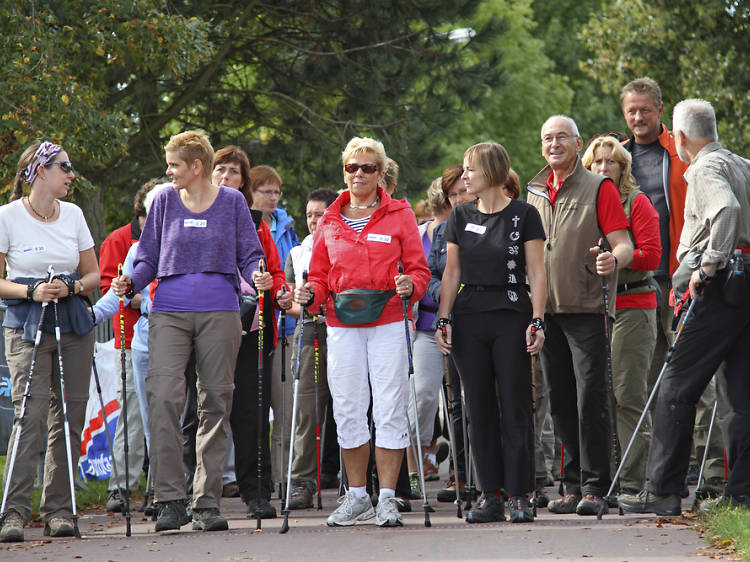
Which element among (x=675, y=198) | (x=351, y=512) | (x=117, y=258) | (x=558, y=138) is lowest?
(x=351, y=512)

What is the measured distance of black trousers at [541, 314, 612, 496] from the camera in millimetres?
7602

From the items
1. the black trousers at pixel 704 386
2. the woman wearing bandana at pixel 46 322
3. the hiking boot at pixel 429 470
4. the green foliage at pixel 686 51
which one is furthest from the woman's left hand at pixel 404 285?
the green foliage at pixel 686 51

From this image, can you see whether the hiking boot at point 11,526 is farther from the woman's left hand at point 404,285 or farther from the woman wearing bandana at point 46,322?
the woman's left hand at point 404,285

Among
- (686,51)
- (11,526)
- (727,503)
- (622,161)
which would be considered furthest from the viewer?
(686,51)

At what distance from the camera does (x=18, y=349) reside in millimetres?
7367

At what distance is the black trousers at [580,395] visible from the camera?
7.60 metres

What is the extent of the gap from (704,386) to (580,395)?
0.92 meters

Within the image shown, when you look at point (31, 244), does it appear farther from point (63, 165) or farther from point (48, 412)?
point (48, 412)

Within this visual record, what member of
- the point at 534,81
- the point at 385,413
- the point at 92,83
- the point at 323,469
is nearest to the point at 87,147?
the point at 92,83

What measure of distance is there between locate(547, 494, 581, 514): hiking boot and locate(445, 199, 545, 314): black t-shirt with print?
136cm

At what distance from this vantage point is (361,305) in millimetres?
7340

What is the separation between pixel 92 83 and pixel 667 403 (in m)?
11.7

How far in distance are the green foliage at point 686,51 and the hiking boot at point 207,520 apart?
20.4 metres

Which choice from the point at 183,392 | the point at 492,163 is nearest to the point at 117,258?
the point at 183,392
